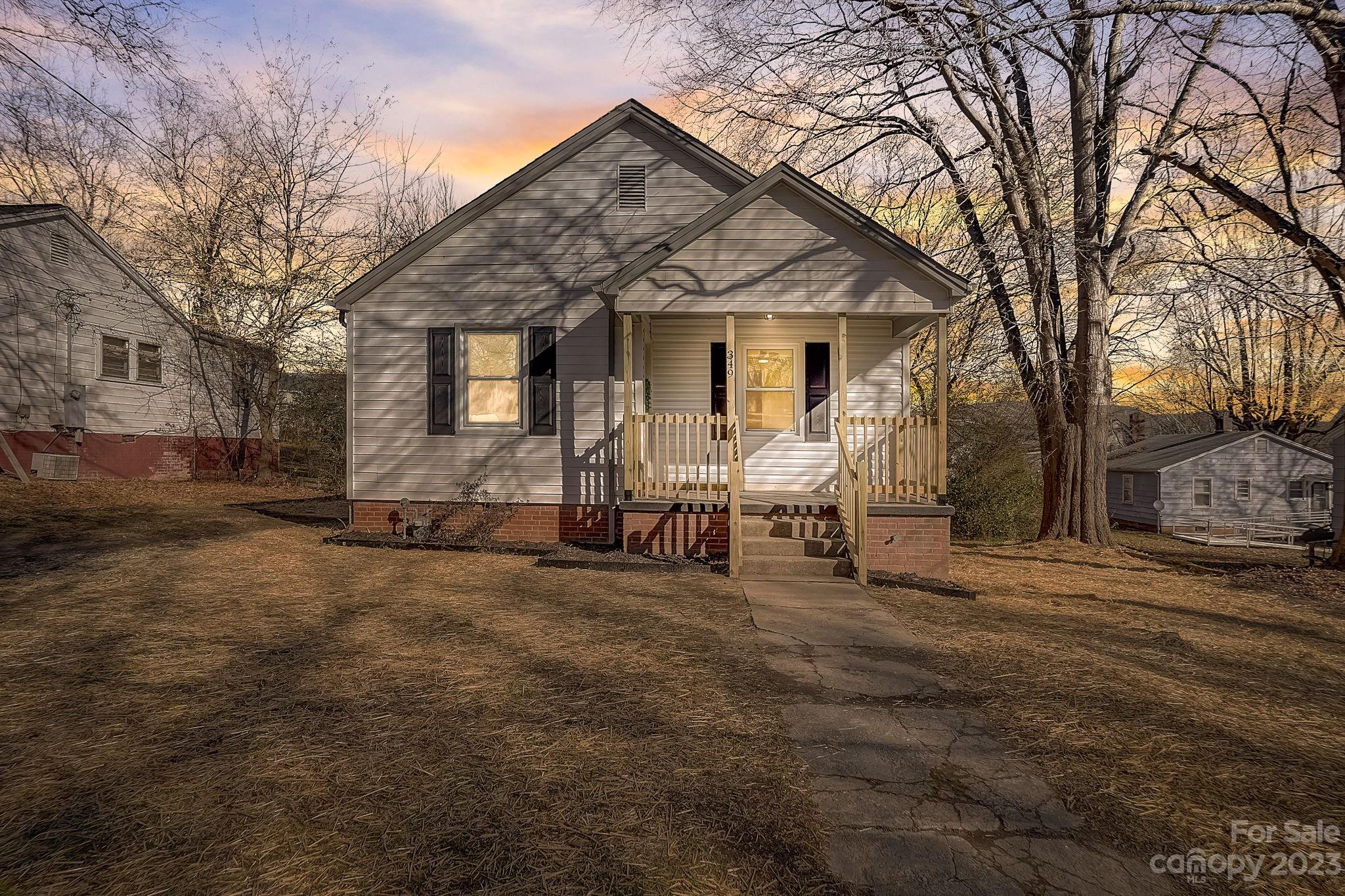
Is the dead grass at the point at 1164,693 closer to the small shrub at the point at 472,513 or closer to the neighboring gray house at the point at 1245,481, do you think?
the small shrub at the point at 472,513

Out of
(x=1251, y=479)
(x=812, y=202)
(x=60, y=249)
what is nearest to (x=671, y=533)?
(x=812, y=202)

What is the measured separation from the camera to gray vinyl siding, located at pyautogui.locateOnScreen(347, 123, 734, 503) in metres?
10.9

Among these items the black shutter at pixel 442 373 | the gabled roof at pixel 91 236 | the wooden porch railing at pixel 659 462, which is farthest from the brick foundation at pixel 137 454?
the wooden porch railing at pixel 659 462

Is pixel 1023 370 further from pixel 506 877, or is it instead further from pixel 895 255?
pixel 506 877

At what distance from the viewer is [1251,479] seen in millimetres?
31000

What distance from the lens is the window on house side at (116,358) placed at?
17484mm

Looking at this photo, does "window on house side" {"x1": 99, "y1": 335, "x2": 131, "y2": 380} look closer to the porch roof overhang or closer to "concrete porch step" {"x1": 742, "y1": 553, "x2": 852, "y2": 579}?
the porch roof overhang

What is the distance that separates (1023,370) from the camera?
13773mm

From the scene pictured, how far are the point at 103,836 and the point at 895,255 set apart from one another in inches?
368

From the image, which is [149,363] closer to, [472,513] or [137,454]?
[137,454]

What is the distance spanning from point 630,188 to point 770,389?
404 cm

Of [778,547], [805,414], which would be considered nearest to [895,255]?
[805,414]

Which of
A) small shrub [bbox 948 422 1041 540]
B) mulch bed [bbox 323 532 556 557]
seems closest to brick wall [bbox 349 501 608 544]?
mulch bed [bbox 323 532 556 557]

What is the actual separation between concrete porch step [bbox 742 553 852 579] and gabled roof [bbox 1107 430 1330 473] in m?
30.1
